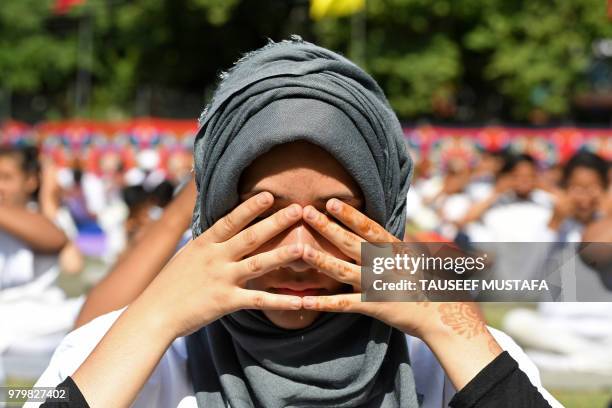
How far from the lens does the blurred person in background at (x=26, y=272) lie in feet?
10.7

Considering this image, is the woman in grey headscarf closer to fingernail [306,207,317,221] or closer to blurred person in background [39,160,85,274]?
fingernail [306,207,317,221]

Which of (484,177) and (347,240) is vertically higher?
(484,177)

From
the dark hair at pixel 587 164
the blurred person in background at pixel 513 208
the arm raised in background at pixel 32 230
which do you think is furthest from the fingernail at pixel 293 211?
the blurred person in background at pixel 513 208

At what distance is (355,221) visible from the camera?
141 cm

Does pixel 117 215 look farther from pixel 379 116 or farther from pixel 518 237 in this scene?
pixel 379 116

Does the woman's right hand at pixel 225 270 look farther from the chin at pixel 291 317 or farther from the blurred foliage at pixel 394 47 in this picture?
the blurred foliage at pixel 394 47

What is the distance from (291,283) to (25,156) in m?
4.54

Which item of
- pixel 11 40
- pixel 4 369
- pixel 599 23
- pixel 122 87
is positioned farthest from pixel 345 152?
pixel 11 40

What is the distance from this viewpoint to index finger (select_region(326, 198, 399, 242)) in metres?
1.40

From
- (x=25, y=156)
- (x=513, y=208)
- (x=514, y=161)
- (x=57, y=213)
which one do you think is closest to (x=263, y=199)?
(x=25, y=156)

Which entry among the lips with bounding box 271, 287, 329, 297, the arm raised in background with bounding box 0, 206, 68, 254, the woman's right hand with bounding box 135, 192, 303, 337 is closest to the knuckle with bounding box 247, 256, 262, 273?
the woman's right hand with bounding box 135, 192, 303, 337

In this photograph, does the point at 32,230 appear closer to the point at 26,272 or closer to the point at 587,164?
the point at 26,272

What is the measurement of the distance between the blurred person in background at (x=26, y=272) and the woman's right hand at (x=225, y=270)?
1.62 meters

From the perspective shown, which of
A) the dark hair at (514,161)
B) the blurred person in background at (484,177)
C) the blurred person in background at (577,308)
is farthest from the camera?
the blurred person in background at (484,177)
